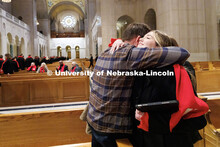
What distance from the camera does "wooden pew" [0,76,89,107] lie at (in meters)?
4.98

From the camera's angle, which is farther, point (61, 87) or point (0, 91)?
point (61, 87)

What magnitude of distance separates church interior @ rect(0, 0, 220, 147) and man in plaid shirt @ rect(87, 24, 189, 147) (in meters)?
0.16

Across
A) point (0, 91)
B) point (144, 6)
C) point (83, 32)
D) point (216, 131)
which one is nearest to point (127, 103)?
point (216, 131)

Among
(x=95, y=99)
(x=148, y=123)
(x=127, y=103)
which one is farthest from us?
(x=95, y=99)

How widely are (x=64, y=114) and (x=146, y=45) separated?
4.32ft

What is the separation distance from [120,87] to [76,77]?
438cm

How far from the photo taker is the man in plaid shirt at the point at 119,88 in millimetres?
996

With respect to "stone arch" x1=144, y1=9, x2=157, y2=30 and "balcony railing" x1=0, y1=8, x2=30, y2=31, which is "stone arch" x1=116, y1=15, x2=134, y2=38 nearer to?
"stone arch" x1=144, y1=9, x2=157, y2=30

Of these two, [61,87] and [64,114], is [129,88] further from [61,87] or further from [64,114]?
[61,87]

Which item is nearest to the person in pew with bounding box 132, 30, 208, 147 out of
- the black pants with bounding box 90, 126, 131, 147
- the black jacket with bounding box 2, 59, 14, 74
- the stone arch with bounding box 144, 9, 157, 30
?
the black pants with bounding box 90, 126, 131, 147

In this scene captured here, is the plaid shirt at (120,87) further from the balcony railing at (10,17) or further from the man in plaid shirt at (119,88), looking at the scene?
the balcony railing at (10,17)

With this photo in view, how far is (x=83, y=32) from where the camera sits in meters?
40.1

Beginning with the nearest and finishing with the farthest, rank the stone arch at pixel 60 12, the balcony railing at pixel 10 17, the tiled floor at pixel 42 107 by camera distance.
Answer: the tiled floor at pixel 42 107 → the balcony railing at pixel 10 17 → the stone arch at pixel 60 12

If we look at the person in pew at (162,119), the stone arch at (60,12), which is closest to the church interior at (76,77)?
the person in pew at (162,119)
